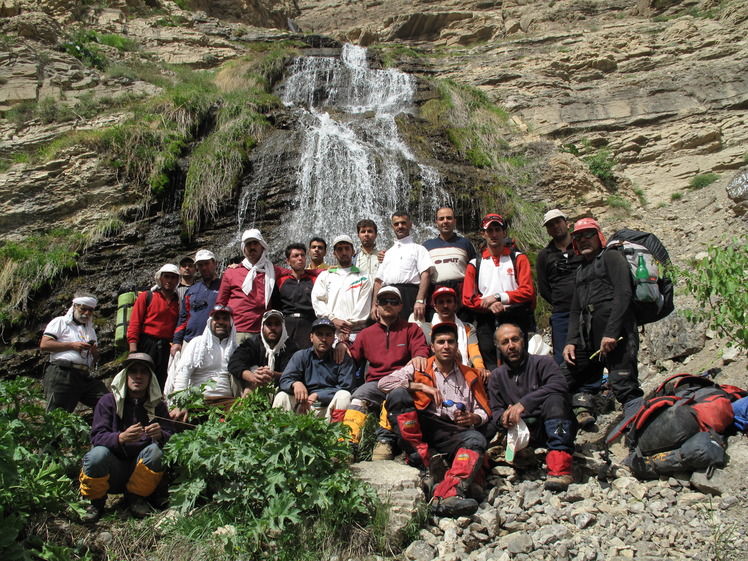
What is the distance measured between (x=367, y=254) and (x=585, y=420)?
2.64 meters

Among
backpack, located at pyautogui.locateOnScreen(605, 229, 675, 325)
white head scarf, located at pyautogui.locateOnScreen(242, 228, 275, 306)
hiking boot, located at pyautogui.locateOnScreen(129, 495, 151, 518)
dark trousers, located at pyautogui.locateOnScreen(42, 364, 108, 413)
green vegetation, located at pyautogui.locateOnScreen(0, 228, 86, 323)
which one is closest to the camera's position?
hiking boot, located at pyautogui.locateOnScreen(129, 495, 151, 518)

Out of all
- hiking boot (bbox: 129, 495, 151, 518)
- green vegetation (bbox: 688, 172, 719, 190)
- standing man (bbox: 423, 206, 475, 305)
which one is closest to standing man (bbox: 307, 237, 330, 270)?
standing man (bbox: 423, 206, 475, 305)

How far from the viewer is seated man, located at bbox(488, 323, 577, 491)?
3.61 metres

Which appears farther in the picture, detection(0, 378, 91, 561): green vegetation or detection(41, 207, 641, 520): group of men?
detection(41, 207, 641, 520): group of men

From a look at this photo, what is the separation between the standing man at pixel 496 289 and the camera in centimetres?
480

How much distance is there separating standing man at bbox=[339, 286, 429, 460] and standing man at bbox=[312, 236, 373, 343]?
0.51 metres

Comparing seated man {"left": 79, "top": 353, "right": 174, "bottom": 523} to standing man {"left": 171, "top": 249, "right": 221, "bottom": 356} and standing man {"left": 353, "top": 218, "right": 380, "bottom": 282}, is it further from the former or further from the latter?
standing man {"left": 353, "top": 218, "right": 380, "bottom": 282}

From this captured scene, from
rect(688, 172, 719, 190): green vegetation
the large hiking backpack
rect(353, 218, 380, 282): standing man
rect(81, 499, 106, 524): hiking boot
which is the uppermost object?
rect(688, 172, 719, 190): green vegetation

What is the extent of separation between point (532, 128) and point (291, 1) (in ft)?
72.1

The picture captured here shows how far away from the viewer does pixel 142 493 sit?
383 cm

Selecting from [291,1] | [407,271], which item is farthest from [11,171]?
[291,1]

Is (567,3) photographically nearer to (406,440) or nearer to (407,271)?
(407,271)

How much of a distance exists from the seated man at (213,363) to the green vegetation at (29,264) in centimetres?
576

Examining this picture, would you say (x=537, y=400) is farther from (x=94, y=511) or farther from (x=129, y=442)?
(x=94, y=511)
